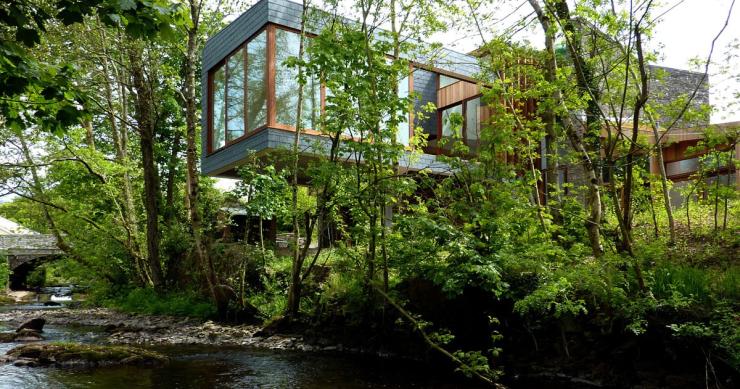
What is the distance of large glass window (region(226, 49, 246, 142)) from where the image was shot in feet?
49.4

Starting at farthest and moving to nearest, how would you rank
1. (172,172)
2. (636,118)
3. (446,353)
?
(172,172), (446,353), (636,118)

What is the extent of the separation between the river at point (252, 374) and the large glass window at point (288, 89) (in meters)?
6.11

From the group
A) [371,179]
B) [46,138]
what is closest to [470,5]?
[371,179]

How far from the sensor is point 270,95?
45.0 feet

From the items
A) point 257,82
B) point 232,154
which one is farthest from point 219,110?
point 257,82

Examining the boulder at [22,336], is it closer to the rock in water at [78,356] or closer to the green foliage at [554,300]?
the rock in water at [78,356]

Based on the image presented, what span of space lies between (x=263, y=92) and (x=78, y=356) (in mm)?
7409

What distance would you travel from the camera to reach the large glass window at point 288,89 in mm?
13828

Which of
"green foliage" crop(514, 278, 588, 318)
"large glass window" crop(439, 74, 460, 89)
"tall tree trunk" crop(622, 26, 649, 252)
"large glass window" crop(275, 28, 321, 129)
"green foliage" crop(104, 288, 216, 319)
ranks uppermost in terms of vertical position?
"large glass window" crop(439, 74, 460, 89)

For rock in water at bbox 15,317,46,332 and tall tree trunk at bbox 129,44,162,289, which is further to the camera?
tall tree trunk at bbox 129,44,162,289

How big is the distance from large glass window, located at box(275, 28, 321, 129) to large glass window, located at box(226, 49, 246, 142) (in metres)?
1.39

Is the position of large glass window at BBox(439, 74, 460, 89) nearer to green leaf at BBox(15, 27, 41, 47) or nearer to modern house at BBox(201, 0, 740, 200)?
modern house at BBox(201, 0, 740, 200)

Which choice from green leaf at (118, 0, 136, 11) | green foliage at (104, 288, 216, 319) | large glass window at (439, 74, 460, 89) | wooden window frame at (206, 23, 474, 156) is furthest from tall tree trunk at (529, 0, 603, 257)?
large glass window at (439, 74, 460, 89)

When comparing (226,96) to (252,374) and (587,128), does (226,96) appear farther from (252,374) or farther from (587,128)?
(587,128)
